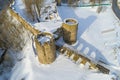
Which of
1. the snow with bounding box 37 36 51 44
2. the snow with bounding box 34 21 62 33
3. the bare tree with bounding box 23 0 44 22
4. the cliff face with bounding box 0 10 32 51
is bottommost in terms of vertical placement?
the cliff face with bounding box 0 10 32 51

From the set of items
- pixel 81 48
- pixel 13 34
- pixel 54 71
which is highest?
pixel 13 34

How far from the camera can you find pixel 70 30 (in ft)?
43.7

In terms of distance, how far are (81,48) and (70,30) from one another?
1278 millimetres

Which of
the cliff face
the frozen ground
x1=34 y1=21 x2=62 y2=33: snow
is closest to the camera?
the frozen ground

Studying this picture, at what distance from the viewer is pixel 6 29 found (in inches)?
610

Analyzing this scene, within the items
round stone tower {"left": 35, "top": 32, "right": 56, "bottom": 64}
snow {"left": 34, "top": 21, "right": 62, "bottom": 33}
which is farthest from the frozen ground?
round stone tower {"left": 35, "top": 32, "right": 56, "bottom": 64}

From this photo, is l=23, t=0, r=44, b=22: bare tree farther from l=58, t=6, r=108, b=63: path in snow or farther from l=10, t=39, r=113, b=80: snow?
l=10, t=39, r=113, b=80: snow

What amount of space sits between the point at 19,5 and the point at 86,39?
637cm

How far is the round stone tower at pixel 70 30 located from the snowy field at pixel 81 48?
434 millimetres

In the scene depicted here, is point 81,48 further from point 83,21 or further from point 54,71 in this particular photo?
point 83,21

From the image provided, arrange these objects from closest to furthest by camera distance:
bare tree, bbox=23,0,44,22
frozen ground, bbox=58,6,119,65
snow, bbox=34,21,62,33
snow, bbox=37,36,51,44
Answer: snow, bbox=37,36,51,44 < frozen ground, bbox=58,6,119,65 < snow, bbox=34,21,62,33 < bare tree, bbox=23,0,44,22

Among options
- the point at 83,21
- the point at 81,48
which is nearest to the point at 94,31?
the point at 83,21

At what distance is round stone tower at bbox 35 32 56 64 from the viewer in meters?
11.5

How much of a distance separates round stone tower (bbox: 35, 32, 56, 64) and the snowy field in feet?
1.12
